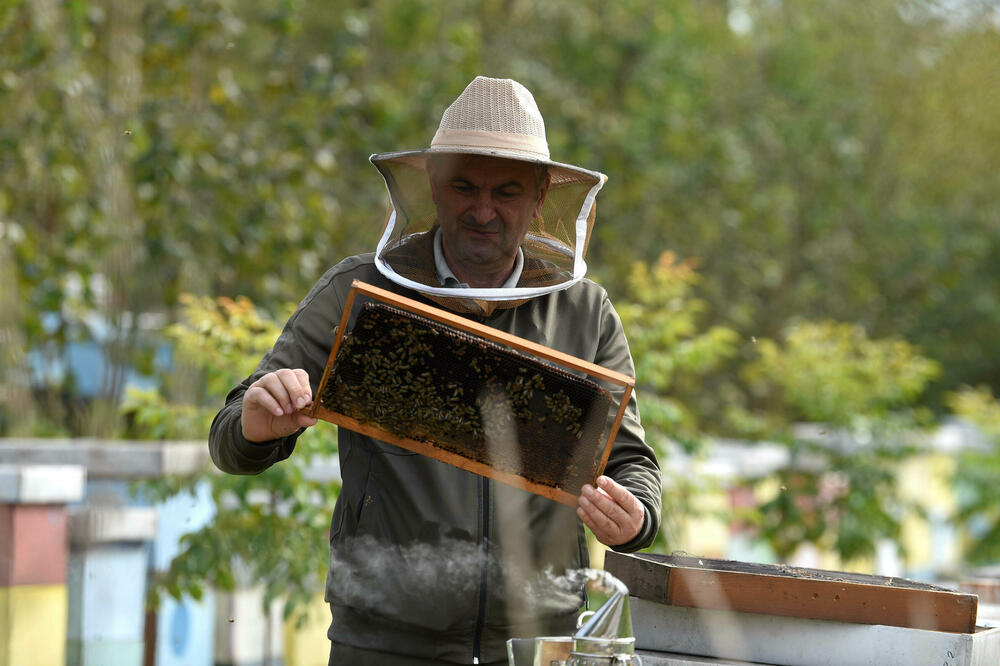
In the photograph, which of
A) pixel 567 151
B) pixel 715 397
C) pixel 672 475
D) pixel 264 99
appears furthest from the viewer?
pixel 715 397

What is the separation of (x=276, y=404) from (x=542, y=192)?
737 mm

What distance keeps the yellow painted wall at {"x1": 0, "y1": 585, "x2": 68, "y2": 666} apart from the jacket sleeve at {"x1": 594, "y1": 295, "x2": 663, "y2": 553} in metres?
2.49

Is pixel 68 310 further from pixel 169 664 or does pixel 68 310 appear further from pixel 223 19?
pixel 169 664

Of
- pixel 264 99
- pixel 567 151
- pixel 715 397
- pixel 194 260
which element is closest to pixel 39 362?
A: pixel 194 260

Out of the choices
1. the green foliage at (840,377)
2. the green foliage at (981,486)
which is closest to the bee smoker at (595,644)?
the green foliage at (840,377)

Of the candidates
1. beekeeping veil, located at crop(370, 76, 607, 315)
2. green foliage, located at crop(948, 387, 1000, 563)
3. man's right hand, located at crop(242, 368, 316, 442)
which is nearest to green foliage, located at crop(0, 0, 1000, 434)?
green foliage, located at crop(948, 387, 1000, 563)

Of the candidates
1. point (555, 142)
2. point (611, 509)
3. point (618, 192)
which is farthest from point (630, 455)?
point (618, 192)

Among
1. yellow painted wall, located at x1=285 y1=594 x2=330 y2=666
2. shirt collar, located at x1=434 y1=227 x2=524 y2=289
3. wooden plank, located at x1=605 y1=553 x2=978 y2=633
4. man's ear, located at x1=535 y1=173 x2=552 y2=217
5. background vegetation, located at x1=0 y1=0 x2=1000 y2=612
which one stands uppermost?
background vegetation, located at x1=0 y1=0 x2=1000 y2=612

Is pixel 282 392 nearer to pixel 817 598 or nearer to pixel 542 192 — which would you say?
pixel 542 192

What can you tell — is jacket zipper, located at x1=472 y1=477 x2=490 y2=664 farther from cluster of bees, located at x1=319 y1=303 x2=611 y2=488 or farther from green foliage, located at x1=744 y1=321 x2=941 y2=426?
green foliage, located at x1=744 y1=321 x2=941 y2=426

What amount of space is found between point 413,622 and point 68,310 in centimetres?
489

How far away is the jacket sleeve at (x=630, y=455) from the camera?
221cm

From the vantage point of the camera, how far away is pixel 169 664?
175 inches

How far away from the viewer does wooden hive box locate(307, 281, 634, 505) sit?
2.16 m
